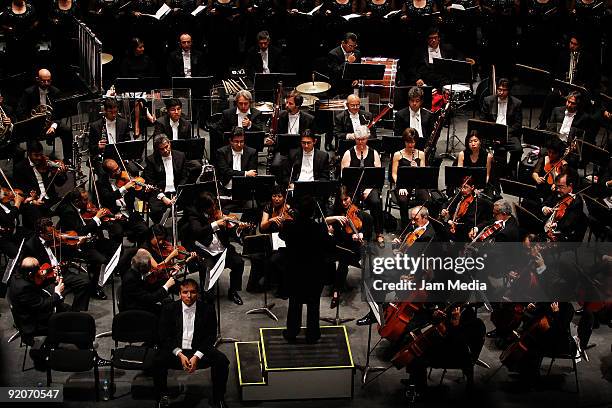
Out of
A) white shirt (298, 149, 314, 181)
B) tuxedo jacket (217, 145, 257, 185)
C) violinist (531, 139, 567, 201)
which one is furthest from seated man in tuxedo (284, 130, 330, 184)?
violinist (531, 139, 567, 201)

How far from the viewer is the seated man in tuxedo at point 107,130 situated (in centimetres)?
1436

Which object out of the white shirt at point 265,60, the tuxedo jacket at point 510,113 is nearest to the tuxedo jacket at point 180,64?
the white shirt at point 265,60

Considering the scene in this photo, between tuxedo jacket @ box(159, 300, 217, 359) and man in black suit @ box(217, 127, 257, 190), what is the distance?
10.5 ft

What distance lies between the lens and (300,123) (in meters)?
14.9

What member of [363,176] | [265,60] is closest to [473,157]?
[363,176]

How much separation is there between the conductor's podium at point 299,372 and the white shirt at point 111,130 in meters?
4.36

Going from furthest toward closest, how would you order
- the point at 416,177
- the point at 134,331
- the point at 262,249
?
the point at 416,177, the point at 262,249, the point at 134,331

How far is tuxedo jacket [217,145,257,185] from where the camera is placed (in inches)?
546

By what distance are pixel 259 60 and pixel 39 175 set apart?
4.46 metres

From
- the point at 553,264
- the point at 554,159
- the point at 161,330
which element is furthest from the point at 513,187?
the point at 161,330

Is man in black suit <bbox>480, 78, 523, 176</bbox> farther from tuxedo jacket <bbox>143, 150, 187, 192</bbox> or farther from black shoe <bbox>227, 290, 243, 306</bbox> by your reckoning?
black shoe <bbox>227, 290, 243, 306</bbox>

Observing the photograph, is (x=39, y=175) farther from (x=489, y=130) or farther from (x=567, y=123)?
(x=567, y=123)

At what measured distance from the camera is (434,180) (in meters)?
13.2

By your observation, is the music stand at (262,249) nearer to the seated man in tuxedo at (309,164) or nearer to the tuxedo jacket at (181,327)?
the tuxedo jacket at (181,327)
